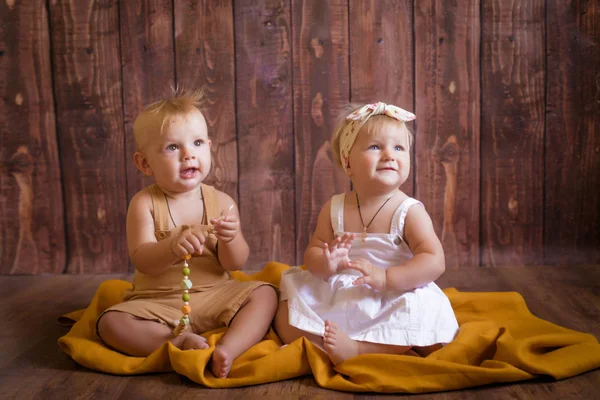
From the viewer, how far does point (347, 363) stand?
1323 millimetres

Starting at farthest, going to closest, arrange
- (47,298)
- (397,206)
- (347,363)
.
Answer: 1. (47,298)
2. (397,206)
3. (347,363)

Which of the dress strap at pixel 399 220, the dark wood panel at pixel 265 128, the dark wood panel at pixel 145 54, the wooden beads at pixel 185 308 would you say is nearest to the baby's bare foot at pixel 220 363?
the wooden beads at pixel 185 308

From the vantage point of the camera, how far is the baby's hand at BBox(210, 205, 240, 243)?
143 cm

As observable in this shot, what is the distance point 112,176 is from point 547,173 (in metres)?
1.40

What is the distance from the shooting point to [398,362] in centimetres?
129

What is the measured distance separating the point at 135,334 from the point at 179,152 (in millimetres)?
410

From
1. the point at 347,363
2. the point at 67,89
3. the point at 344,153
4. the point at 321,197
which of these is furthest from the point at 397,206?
the point at 67,89

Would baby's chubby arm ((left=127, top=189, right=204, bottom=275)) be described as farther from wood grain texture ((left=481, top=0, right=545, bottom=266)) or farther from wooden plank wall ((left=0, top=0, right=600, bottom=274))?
wood grain texture ((left=481, top=0, right=545, bottom=266))

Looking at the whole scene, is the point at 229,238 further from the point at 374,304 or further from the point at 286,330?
the point at 374,304

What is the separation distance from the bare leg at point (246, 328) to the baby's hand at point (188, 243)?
19 cm

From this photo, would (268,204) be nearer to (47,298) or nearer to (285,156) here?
(285,156)

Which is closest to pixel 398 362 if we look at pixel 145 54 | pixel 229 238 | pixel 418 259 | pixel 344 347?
pixel 344 347

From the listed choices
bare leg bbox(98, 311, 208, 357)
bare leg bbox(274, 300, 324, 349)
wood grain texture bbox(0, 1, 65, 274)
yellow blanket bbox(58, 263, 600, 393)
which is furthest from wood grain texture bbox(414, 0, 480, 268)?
wood grain texture bbox(0, 1, 65, 274)

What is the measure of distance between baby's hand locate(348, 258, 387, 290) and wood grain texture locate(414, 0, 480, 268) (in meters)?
0.81
